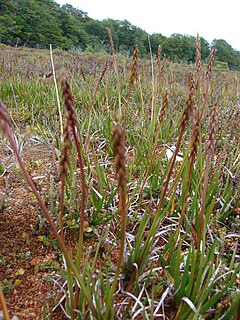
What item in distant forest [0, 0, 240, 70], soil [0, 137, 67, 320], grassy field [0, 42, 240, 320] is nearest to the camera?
grassy field [0, 42, 240, 320]

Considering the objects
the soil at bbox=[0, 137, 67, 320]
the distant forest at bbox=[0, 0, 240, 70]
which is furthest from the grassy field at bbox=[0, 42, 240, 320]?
the distant forest at bbox=[0, 0, 240, 70]

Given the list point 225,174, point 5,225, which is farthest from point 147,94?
point 5,225

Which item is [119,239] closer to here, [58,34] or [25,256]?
[25,256]

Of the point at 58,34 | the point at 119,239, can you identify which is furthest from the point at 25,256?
the point at 58,34

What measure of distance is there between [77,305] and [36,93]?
317 cm

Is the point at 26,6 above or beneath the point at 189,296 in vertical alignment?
above

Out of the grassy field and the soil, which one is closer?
the grassy field

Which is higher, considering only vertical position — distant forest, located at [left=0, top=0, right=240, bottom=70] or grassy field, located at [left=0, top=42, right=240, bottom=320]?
distant forest, located at [left=0, top=0, right=240, bottom=70]

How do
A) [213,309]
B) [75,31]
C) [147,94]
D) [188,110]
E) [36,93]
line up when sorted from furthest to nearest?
[75,31] < [147,94] < [36,93] < [213,309] < [188,110]

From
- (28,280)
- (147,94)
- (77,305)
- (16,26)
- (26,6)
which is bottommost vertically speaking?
(28,280)

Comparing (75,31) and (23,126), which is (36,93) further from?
(75,31)

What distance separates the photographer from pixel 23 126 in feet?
10.2

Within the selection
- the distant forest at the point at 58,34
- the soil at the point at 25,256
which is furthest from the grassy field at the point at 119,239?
the distant forest at the point at 58,34

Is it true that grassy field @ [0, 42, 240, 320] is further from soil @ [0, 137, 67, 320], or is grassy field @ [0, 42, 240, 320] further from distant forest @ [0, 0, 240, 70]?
distant forest @ [0, 0, 240, 70]
